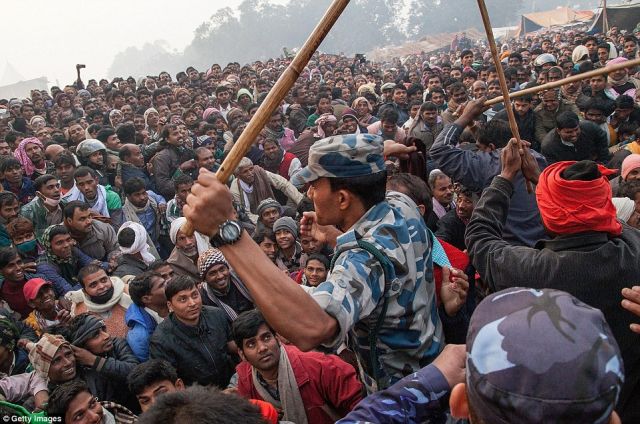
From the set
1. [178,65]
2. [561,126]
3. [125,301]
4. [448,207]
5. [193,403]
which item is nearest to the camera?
[193,403]

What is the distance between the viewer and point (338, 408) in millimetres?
2404

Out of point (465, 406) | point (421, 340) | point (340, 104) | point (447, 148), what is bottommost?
point (340, 104)

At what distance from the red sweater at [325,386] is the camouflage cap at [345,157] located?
119cm

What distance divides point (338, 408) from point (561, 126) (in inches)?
150

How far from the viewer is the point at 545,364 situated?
2.70 ft

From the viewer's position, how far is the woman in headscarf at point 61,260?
4496 mm

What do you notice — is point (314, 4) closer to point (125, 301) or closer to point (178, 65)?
→ point (178, 65)

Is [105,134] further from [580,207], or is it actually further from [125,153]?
[580,207]

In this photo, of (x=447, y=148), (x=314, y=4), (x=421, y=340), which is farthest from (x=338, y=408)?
(x=314, y=4)

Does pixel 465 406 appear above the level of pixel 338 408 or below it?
above

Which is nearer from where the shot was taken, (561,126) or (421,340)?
(421,340)

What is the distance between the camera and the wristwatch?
139 cm

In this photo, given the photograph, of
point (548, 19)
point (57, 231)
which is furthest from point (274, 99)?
point (548, 19)

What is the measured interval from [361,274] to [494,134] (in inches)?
118
